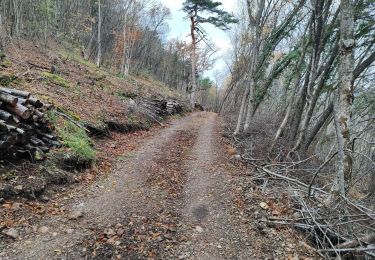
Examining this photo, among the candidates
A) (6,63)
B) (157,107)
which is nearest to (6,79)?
(6,63)

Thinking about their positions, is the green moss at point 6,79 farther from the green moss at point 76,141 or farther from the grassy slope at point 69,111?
the green moss at point 76,141

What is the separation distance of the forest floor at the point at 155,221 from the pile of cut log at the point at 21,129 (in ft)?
3.61

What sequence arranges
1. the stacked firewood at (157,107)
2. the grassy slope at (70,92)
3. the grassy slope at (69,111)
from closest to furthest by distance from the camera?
1. the grassy slope at (69,111)
2. the grassy slope at (70,92)
3. the stacked firewood at (157,107)

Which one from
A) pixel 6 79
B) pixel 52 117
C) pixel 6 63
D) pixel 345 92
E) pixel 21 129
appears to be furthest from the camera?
pixel 6 63

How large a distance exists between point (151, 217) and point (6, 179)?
258 cm

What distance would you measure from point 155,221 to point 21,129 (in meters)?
3.11

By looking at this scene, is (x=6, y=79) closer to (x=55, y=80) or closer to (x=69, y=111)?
(x=69, y=111)

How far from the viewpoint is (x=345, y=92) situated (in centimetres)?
474

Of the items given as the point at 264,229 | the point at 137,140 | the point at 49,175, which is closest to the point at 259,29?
the point at 137,140

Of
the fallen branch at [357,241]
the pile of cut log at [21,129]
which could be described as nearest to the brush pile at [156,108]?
the pile of cut log at [21,129]

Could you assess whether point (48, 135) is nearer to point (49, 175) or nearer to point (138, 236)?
point (49, 175)

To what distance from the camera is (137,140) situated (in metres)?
9.84

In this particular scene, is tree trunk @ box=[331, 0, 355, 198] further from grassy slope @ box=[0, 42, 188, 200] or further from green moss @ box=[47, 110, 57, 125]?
green moss @ box=[47, 110, 57, 125]

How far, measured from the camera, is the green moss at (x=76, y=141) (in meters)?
6.29
